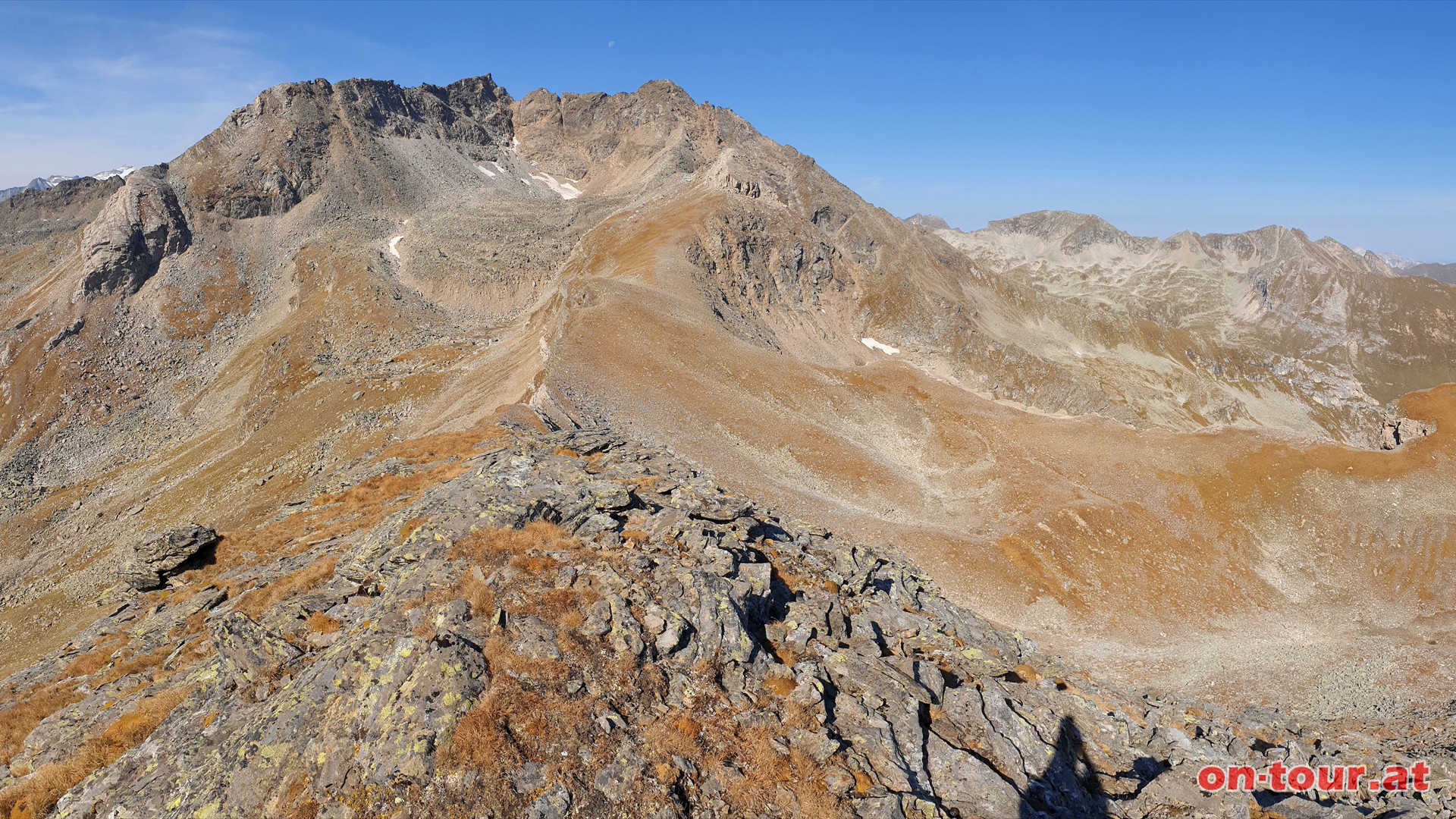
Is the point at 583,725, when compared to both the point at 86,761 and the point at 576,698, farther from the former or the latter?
the point at 86,761

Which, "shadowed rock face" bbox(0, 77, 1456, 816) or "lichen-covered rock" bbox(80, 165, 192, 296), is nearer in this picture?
"shadowed rock face" bbox(0, 77, 1456, 816)

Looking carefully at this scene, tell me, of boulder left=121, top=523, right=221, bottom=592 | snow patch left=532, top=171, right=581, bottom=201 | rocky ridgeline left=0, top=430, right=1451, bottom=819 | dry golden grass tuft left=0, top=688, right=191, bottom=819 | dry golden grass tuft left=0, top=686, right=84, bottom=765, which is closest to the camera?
rocky ridgeline left=0, top=430, right=1451, bottom=819

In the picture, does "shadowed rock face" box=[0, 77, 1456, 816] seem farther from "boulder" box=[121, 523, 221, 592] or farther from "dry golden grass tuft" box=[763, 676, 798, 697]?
"boulder" box=[121, 523, 221, 592]

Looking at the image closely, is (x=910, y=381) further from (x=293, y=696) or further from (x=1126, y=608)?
(x=293, y=696)

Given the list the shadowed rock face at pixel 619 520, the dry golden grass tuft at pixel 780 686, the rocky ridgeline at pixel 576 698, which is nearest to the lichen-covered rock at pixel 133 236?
the shadowed rock face at pixel 619 520

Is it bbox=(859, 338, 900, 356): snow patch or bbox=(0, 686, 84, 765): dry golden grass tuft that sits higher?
bbox=(859, 338, 900, 356): snow patch

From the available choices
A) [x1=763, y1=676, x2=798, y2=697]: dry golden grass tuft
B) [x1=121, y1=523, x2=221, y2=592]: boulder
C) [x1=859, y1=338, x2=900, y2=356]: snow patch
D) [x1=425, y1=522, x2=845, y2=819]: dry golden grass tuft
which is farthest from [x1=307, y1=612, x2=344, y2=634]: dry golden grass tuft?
[x1=859, y1=338, x2=900, y2=356]: snow patch

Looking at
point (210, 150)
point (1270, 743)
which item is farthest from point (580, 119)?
point (1270, 743)
